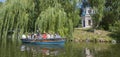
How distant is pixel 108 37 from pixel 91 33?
10.2 ft

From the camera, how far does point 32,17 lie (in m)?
26.7

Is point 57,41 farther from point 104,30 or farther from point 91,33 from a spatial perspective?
point 104,30

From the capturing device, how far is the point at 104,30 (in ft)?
174

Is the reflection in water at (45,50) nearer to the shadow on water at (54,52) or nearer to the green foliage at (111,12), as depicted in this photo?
the shadow on water at (54,52)

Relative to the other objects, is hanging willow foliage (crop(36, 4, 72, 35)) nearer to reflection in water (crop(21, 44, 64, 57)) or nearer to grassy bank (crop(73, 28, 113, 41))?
reflection in water (crop(21, 44, 64, 57))

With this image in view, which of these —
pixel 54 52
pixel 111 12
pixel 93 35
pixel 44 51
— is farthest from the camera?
pixel 111 12

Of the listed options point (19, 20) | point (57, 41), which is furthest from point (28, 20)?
point (57, 41)

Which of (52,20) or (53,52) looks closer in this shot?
(52,20)

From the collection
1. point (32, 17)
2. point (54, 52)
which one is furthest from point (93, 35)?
point (32, 17)

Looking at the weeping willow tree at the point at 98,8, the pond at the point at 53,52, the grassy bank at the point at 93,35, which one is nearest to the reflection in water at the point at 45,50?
the pond at the point at 53,52

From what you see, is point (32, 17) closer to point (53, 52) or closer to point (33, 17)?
point (33, 17)

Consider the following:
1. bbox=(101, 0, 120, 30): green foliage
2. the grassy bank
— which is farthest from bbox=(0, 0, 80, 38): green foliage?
bbox=(101, 0, 120, 30): green foliage

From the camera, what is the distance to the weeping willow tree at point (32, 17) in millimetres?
25938

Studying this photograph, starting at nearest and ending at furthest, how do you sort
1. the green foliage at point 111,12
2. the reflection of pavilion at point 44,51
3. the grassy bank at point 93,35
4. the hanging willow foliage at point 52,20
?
1. the hanging willow foliage at point 52,20
2. the reflection of pavilion at point 44,51
3. the grassy bank at point 93,35
4. the green foliage at point 111,12
